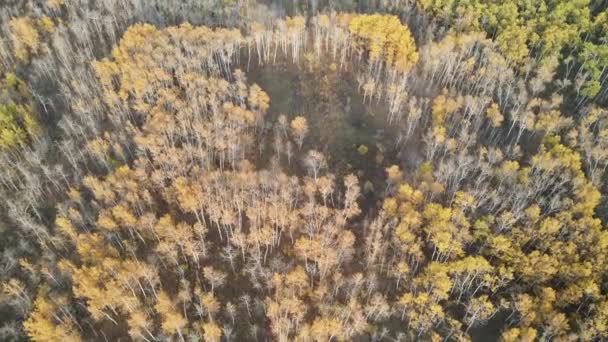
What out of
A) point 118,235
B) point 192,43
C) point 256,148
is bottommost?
point 118,235

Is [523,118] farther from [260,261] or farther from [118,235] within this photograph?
[118,235]

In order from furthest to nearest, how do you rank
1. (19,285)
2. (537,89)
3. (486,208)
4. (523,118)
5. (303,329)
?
(537,89) → (523,118) → (486,208) → (19,285) → (303,329)

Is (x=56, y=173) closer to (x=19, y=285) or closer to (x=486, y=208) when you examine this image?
(x=19, y=285)

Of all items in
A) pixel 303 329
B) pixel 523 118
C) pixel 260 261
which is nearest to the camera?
pixel 303 329

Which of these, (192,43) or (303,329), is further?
(192,43)

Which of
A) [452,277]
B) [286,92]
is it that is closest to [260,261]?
[452,277]

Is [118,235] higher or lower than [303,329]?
higher

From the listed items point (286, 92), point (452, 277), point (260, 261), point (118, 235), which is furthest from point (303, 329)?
point (286, 92)
